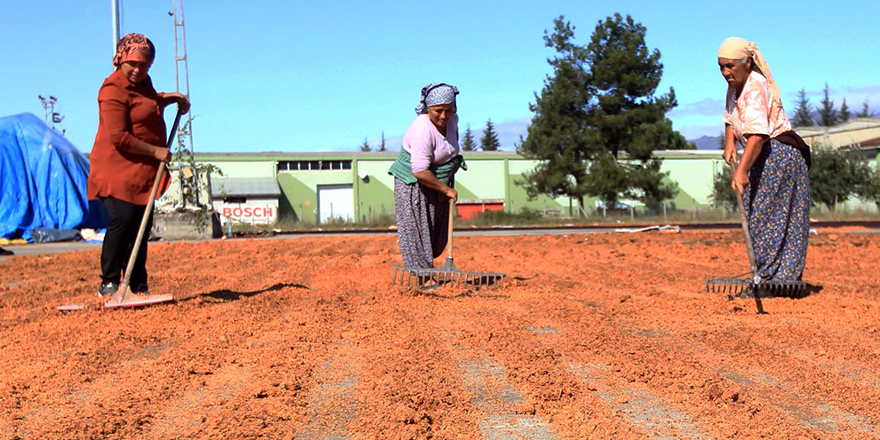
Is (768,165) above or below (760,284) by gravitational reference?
above

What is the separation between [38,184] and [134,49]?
56.2 feet

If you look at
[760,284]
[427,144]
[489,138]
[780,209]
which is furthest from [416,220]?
[489,138]

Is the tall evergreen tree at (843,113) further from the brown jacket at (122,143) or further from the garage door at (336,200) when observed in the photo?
the brown jacket at (122,143)

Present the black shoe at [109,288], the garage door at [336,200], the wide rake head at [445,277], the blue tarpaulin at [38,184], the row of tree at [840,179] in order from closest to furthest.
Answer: the black shoe at [109,288] → the wide rake head at [445,277] → the blue tarpaulin at [38,184] → the row of tree at [840,179] → the garage door at [336,200]

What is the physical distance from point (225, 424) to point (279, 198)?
1748 inches

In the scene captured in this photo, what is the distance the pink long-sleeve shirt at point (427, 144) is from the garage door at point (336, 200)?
41.5 m

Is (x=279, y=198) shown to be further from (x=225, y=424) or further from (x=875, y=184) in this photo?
(x=225, y=424)

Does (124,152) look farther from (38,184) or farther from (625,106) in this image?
(625,106)

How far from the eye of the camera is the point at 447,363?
10.7 ft

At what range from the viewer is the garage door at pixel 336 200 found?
1868 inches

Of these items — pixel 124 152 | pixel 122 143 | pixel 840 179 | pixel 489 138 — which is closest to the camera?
pixel 122 143

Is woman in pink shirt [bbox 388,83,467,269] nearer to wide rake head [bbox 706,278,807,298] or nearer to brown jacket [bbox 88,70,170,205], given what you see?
brown jacket [bbox 88,70,170,205]

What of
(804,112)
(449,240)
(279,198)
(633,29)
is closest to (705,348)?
(449,240)

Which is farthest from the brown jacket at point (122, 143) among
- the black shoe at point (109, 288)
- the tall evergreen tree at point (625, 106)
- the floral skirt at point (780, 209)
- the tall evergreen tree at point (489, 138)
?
the tall evergreen tree at point (489, 138)
